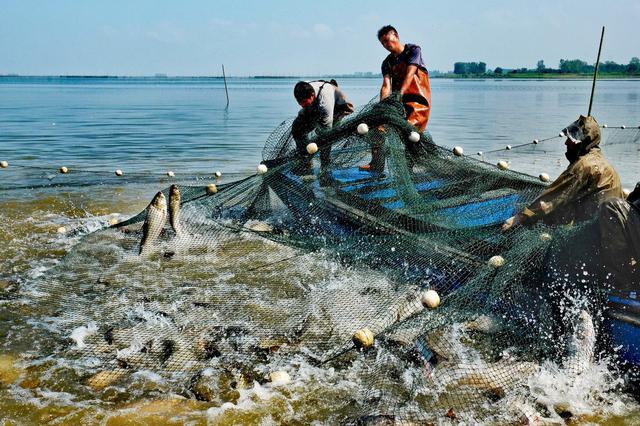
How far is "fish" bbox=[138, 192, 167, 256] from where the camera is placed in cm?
654

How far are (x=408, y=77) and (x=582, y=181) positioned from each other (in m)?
3.12

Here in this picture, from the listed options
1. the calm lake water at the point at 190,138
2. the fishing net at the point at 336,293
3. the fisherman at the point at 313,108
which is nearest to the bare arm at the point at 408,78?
the fishing net at the point at 336,293

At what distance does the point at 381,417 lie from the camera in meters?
3.44

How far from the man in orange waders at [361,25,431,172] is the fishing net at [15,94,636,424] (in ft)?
2.81

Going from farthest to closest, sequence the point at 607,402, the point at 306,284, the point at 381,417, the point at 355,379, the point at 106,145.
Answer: the point at 106,145 < the point at 306,284 < the point at 355,379 < the point at 607,402 < the point at 381,417

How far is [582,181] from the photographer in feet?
14.1

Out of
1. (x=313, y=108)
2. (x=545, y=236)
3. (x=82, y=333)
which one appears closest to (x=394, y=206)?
(x=545, y=236)

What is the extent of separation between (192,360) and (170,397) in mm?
436

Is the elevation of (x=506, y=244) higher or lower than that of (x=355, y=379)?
higher

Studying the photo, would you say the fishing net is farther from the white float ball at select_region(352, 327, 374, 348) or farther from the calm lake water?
the calm lake water

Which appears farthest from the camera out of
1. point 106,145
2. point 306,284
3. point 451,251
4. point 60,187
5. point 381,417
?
point 106,145

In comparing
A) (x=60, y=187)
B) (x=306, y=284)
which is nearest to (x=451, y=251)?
(x=306, y=284)

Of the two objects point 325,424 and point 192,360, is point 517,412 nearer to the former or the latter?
point 325,424

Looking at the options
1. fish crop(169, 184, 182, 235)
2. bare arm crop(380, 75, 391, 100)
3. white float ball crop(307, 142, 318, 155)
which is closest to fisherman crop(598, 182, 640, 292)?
white float ball crop(307, 142, 318, 155)
